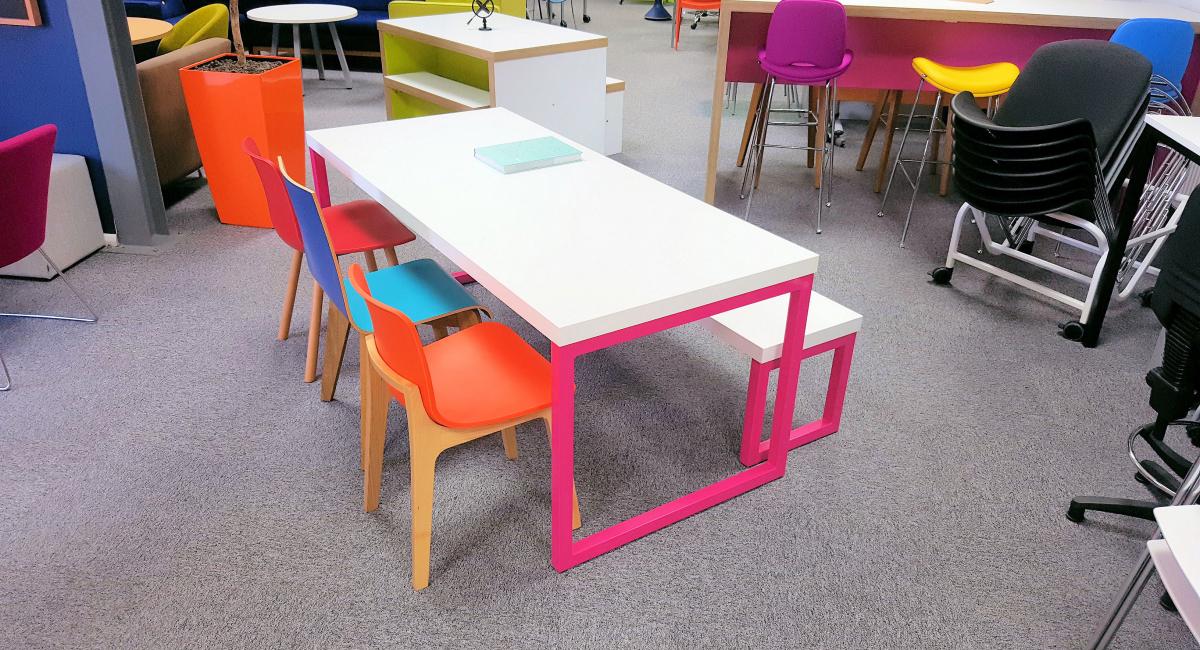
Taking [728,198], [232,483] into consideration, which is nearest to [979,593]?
[232,483]

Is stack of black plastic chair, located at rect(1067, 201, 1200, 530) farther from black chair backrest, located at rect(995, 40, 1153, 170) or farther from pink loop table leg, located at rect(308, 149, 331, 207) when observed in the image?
pink loop table leg, located at rect(308, 149, 331, 207)

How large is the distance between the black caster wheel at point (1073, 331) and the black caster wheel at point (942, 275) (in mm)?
517

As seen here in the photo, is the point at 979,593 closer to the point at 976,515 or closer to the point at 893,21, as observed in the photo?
the point at 976,515

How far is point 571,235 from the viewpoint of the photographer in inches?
85.1

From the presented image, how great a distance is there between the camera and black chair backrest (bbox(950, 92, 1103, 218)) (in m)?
3.09

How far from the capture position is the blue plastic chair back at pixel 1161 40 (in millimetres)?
3795

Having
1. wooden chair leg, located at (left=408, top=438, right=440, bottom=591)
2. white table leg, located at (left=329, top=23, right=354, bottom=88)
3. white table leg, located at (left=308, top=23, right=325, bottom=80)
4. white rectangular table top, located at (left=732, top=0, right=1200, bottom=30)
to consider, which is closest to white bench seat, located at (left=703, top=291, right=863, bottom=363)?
wooden chair leg, located at (left=408, top=438, right=440, bottom=591)

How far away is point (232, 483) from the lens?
2.38 meters

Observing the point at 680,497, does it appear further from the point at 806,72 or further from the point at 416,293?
the point at 806,72

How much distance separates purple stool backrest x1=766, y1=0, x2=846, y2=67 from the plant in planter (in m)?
2.20

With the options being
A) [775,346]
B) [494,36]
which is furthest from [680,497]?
[494,36]

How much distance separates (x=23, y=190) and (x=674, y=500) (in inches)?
89.3

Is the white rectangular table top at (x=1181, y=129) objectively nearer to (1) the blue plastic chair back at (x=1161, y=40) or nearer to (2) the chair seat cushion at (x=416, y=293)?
(1) the blue plastic chair back at (x=1161, y=40)

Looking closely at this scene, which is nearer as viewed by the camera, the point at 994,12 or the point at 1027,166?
the point at 1027,166
